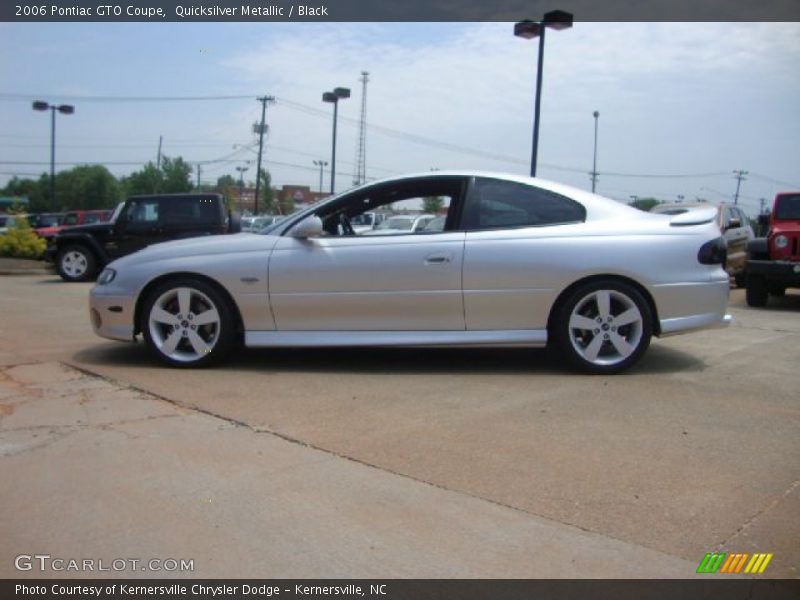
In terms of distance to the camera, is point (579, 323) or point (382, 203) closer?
point (579, 323)

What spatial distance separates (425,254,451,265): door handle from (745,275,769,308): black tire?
7078 mm

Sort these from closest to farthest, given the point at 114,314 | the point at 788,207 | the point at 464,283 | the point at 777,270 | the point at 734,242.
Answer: the point at 464,283
the point at 114,314
the point at 777,270
the point at 788,207
the point at 734,242

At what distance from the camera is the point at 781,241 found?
10602mm

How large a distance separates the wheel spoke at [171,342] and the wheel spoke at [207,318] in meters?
0.16

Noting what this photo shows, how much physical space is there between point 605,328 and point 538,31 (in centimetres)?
1011

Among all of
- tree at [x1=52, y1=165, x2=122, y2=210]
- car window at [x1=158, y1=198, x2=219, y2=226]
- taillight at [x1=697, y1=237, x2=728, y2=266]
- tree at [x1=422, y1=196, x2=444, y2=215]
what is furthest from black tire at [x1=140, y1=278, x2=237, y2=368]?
tree at [x1=52, y1=165, x2=122, y2=210]

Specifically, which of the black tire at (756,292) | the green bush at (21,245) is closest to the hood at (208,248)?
the black tire at (756,292)

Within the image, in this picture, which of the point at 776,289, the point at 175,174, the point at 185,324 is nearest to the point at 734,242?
the point at 776,289

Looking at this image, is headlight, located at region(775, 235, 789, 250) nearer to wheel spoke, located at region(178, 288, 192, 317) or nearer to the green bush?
wheel spoke, located at region(178, 288, 192, 317)

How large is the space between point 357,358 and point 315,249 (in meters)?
1.06

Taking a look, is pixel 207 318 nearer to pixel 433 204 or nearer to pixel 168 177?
pixel 433 204

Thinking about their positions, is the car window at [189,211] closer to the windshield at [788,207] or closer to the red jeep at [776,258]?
the red jeep at [776,258]

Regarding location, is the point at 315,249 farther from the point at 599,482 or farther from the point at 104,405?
the point at 599,482

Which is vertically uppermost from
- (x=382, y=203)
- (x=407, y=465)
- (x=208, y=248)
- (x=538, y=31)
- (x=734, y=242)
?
(x=538, y=31)
